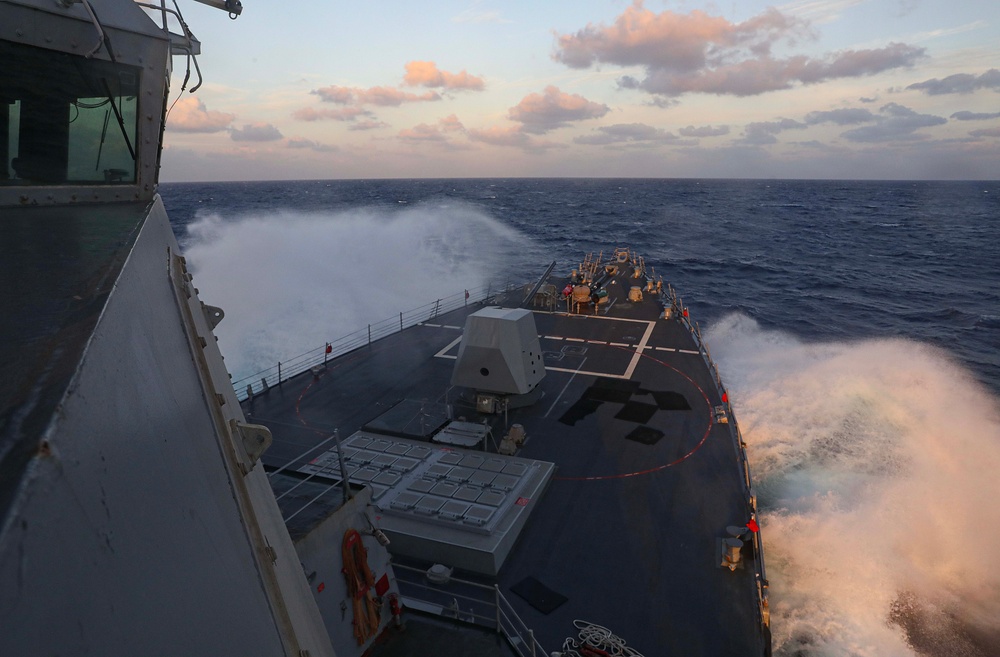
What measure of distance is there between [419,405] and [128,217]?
528 inches

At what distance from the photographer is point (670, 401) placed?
1905 cm

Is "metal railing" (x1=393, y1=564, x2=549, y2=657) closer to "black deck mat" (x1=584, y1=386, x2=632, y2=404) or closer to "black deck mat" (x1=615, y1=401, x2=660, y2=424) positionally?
"black deck mat" (x1=615, y1=401, x2=660, y2=424)

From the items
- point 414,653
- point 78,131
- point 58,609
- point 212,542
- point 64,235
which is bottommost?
point 414,653

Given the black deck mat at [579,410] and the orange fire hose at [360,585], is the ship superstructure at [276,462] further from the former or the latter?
the black deck mat at [579,410]

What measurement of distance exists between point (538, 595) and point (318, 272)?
41.8 metres

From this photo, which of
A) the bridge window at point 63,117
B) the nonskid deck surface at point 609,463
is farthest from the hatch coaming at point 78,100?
the nonskid deck surface at point 609,463

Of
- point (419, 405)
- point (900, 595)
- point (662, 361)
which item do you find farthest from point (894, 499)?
point (419, 405)

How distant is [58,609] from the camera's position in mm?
1013

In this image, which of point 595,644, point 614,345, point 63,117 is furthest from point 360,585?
point 614,345

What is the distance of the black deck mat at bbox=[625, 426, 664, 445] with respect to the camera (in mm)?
16359

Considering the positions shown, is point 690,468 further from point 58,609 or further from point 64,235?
point 58,609

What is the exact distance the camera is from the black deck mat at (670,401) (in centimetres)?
1855

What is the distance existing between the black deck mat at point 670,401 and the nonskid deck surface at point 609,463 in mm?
32

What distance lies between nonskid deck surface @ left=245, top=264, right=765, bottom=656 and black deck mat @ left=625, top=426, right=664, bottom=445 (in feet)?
0.17
